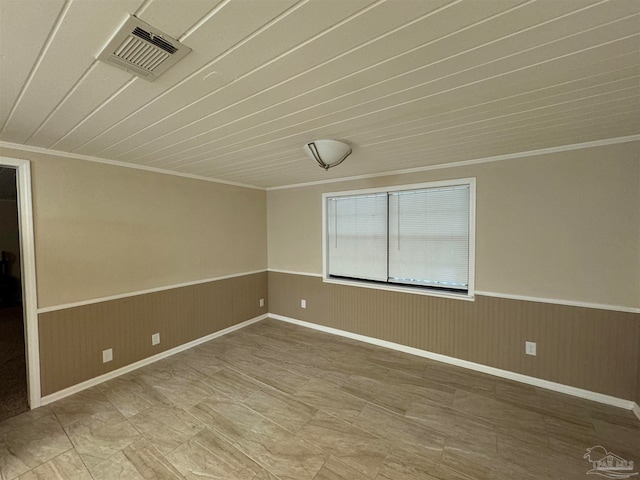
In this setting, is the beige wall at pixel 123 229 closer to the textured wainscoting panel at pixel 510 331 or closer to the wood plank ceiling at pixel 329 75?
the wood plank ceiling at pixel 329 75

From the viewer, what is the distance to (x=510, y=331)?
273 centimetres

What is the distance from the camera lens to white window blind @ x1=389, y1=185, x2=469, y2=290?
120 inches

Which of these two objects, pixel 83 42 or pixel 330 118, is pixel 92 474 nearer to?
pixel 83 42

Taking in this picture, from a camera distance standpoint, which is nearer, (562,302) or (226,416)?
(226,416)

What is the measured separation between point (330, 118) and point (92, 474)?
9.32 feet

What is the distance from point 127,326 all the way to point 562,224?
4686mm

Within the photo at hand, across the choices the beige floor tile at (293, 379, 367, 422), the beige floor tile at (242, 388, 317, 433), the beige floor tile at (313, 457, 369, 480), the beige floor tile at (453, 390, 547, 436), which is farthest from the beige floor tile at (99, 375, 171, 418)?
the beige floor tile at (453, 390, 547, 436)

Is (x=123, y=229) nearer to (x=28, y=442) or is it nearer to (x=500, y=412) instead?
(x=28, y=442)

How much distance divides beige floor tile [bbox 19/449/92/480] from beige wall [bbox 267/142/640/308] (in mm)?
3759

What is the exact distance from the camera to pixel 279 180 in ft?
13.2

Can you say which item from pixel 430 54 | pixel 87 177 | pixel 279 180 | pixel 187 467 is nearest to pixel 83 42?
pixel 430 54

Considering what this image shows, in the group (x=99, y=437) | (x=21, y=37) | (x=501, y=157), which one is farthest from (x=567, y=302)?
(x=99, y=437)

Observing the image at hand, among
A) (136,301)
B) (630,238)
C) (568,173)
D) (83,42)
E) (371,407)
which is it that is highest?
(83,42)

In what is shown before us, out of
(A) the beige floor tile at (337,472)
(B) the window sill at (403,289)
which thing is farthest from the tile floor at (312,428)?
(B) the window sill at (403,289)
